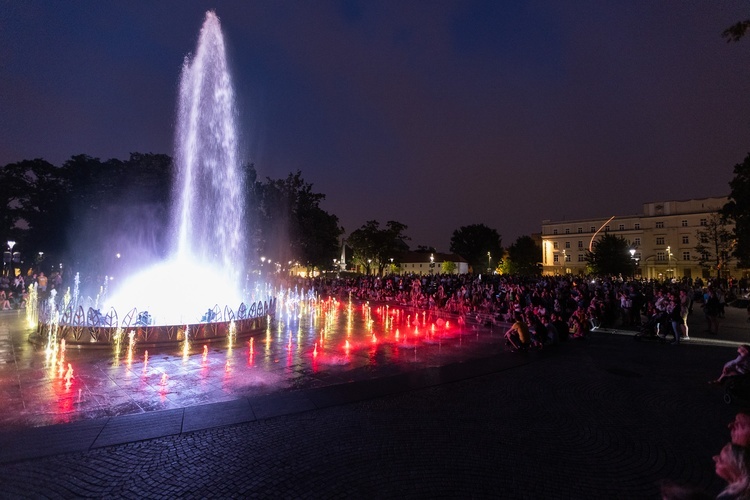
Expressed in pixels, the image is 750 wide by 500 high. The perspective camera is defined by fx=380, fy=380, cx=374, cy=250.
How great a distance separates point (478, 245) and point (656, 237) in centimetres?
4333

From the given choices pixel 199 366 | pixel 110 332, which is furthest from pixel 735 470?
pixel 110 332

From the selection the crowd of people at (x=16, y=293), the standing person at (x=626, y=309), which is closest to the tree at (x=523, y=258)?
the standing person at (x=626, y=309)

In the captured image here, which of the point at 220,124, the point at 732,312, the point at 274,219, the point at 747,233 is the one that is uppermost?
the point at 220,124

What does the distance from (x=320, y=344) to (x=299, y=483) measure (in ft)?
30.3

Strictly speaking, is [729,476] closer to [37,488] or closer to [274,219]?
[37,488]

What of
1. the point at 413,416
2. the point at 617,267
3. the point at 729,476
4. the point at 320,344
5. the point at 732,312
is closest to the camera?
the point at 729,476

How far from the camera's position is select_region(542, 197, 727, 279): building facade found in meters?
88.8

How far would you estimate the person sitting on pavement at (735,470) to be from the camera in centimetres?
277

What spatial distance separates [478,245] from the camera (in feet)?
369

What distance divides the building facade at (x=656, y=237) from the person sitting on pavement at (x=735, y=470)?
3599 inches

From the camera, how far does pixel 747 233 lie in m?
34.9

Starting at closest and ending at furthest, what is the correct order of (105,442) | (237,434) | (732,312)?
(105,442) → (237,434) → (732,312)

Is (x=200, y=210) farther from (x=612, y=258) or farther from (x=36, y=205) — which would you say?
(x=612, y=258)

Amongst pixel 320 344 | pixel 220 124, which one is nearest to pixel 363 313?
pixel 320 344
